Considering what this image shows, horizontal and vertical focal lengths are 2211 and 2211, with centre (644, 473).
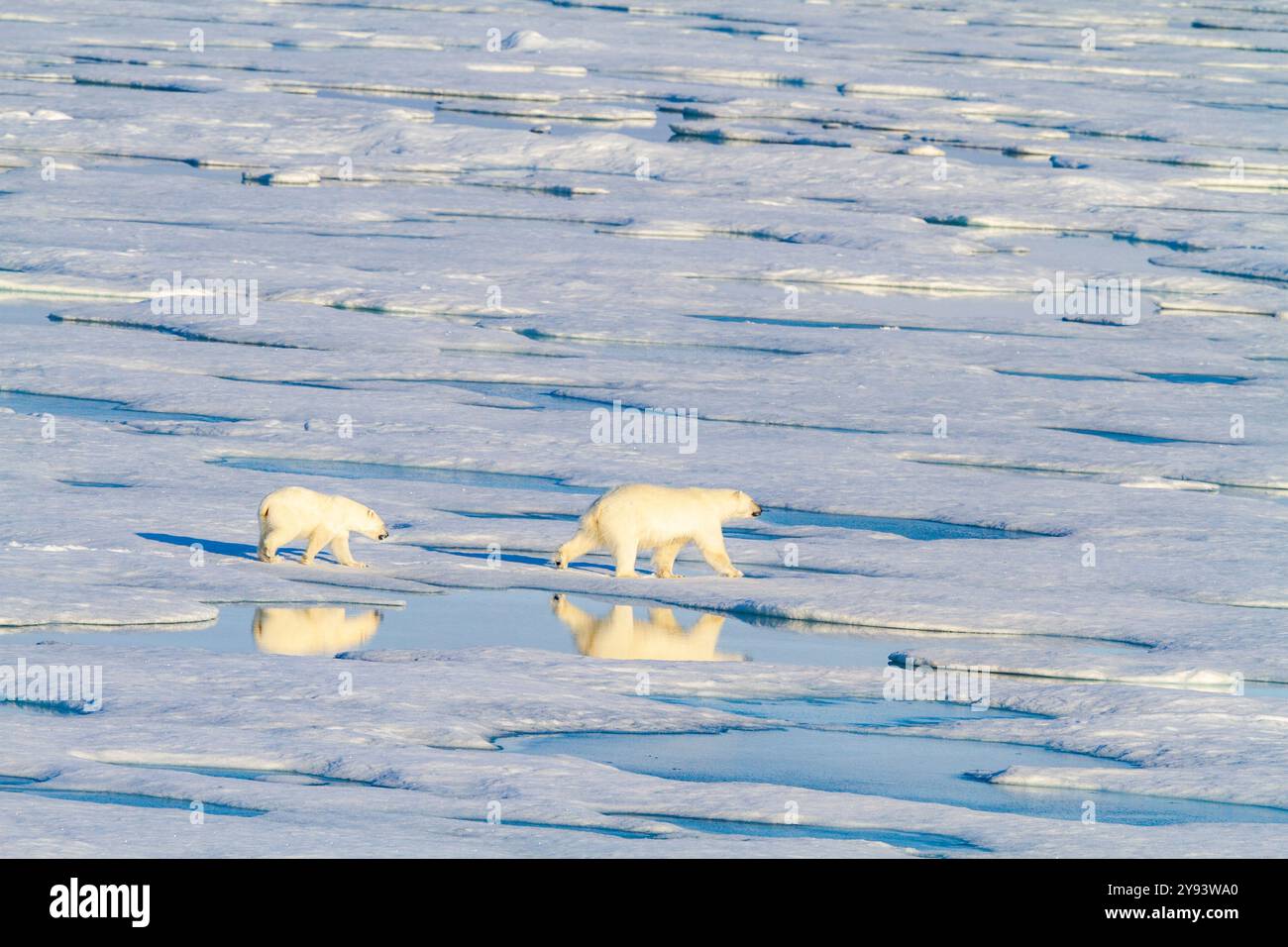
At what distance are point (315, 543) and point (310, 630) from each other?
0.80 metres

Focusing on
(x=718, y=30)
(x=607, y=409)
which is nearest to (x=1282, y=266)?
(x=607, y=409)

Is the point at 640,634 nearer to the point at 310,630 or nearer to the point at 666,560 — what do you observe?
the point at 666,560

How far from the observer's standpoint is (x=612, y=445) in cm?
1029

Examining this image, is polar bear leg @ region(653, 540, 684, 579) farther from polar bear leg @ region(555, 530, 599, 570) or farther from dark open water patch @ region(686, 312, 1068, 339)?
dark open water patch @ region(686, 312, 1068, 339)

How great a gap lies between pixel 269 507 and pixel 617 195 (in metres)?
10.4

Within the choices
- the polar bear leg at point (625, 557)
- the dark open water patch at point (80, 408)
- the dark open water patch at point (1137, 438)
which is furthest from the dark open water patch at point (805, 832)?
the dark open water patch at point (1137, 438)

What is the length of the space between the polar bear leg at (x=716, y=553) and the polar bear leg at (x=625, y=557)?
0.23 m

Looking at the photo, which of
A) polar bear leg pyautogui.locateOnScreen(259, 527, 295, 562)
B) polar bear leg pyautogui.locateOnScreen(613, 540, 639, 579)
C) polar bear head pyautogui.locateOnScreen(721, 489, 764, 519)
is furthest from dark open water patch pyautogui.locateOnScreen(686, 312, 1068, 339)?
polar bear leg pyautogui.locateOnScreen(259, 527, 295, 562)

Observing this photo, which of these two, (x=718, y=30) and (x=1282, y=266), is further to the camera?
(x=718, y=30)

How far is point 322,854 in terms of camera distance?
4812mm

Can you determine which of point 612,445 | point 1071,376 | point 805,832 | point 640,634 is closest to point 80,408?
point 612,445
